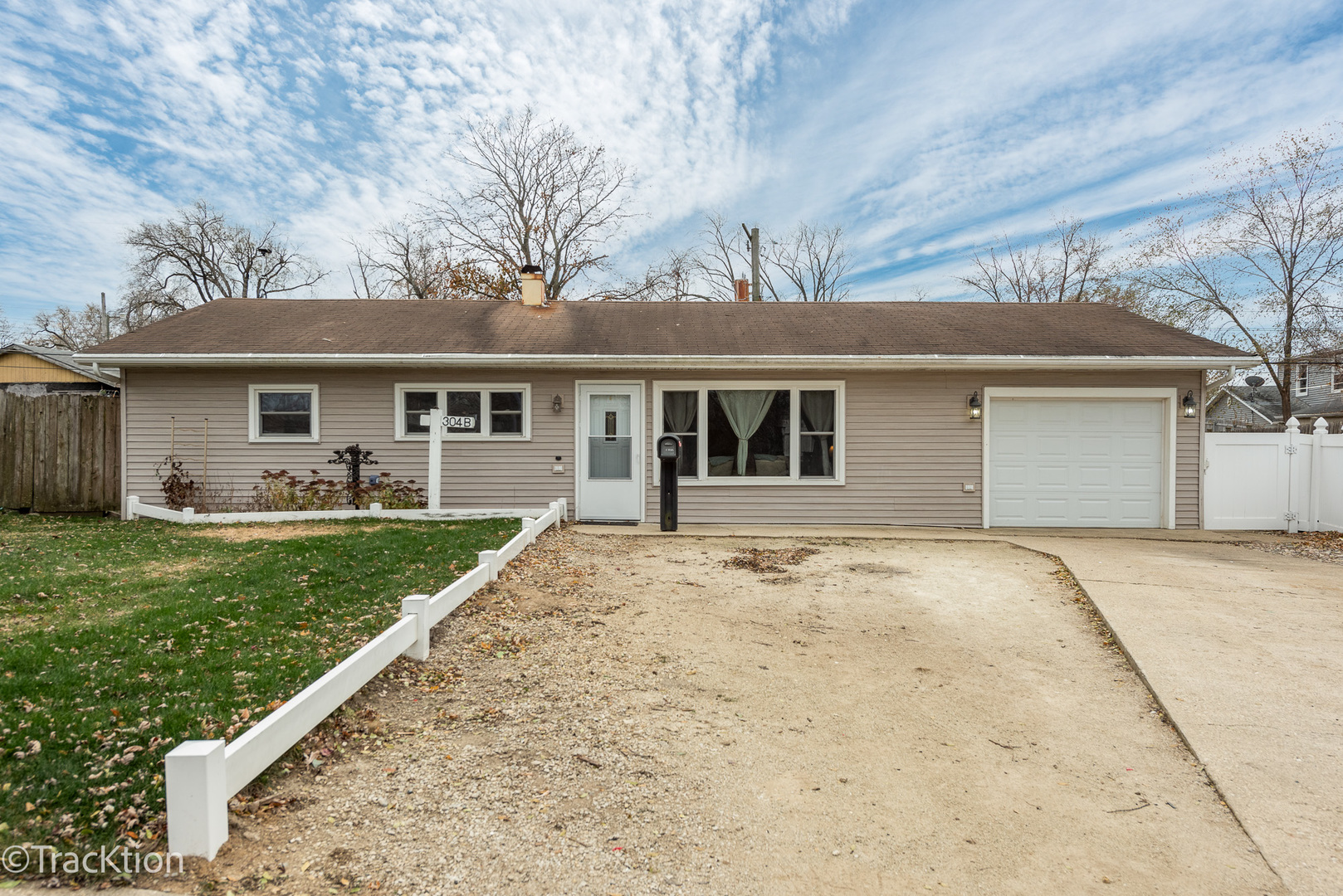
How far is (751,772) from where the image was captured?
2.75m

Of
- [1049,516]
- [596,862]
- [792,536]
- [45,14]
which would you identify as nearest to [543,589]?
[596,862]

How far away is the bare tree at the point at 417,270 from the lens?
2212 cm

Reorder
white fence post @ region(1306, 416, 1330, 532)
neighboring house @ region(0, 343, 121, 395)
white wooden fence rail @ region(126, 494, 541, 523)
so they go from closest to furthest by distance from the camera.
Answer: white wooden fence rail @ region(126, 494, 541, 523) → white fence post @ region(1306, 416, 1330, 532) → neighboring house @ region(0, 343, 121, 395)

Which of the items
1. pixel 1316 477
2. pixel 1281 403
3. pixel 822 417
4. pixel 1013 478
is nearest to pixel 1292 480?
pixel 1316 477

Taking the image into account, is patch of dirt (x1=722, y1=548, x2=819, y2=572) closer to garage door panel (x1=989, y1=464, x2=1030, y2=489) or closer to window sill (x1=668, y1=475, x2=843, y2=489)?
window sill (x1=668, y1=475, x2=843, y2=489)

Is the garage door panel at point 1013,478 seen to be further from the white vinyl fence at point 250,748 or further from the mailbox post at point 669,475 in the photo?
the white vinyl fence at point 250,748

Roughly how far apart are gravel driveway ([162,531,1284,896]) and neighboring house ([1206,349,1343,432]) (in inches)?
985

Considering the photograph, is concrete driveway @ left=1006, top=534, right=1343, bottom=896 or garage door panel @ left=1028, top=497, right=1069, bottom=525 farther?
garage door panel @ left=1028, top=497, right=1069, bottom=525

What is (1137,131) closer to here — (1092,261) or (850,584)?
(1092,261)

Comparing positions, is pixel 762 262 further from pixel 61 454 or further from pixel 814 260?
pixel 61 454

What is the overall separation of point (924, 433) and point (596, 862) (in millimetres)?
8628

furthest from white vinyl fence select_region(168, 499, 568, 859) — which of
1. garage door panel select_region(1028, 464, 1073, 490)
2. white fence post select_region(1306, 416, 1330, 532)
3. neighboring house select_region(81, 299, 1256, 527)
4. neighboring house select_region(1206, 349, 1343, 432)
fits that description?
neighboring house select_region(1206, 349, 1343, 432)

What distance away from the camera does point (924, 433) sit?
959cm

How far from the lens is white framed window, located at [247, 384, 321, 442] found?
9.56m
